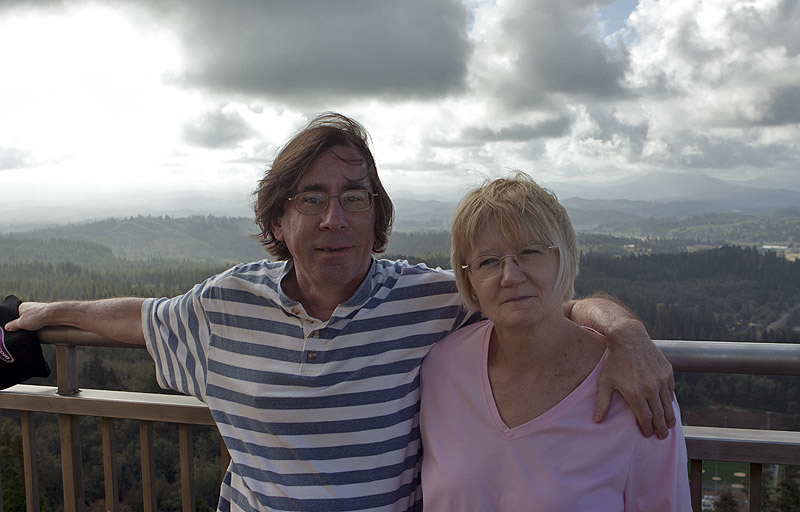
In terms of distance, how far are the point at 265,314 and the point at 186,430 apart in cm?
62

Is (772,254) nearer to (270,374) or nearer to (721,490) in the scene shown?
(721,490)

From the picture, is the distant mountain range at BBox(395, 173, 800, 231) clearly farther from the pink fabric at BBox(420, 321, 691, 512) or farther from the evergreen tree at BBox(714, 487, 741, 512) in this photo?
the pink fabric at BBox(420, 321, 691, 512)

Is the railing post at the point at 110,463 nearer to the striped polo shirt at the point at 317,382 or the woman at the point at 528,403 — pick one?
the striped polo shirt at the point at 317,382

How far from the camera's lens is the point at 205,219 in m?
11.5

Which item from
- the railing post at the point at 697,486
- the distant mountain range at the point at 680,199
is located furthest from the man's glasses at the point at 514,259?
the distant mountain range at the point at 680,199

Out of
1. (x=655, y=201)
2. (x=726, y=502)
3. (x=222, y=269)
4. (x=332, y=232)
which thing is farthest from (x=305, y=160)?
(x=655, y=201)

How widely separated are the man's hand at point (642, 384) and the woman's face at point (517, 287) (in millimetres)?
200

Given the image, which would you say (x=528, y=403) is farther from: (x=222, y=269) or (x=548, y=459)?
(x=222, y=269)

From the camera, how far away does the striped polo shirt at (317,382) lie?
1591 mm

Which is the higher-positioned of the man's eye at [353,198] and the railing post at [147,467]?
the man's eye at [353,198]

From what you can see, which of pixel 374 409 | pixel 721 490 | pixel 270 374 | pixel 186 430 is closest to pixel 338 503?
pixel 374 409

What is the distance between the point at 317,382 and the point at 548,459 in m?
0.66

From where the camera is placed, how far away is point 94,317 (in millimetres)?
1956

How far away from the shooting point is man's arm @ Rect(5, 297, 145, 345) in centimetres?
190
